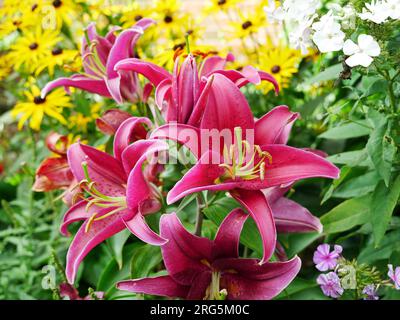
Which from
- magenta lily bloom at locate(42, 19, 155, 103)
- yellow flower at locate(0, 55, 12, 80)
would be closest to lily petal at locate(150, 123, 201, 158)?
magenta lily bloom at locate(42, 19, 155, 103)

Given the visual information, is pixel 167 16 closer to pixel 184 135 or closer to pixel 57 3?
pixel 57 3

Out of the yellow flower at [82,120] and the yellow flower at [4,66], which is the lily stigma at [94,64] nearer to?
the yellow flower at [82,120]

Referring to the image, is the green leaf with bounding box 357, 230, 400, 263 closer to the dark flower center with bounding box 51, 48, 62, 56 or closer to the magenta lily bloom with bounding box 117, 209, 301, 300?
the magenta lily bloom with bounding box 117, 209, 301, 300

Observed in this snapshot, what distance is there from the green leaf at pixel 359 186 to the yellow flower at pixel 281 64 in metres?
0.33

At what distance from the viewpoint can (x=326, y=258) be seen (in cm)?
103

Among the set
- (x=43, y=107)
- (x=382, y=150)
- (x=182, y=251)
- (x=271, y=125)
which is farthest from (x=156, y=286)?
(x=43, y=107)

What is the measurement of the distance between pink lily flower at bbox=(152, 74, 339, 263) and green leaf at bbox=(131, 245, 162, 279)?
0.23 meters

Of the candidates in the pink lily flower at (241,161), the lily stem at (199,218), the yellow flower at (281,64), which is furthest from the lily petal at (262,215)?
the yellow flower at (281,64)

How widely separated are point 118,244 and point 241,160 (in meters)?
0.32

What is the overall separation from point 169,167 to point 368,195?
1.10 ft

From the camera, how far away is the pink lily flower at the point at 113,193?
924 millimetres

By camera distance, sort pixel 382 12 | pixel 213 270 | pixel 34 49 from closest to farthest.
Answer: pixel 382 12
pixel 213 270
pixel 34 49

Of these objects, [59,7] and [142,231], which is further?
[59,7]

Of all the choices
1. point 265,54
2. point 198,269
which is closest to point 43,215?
point 265,54
